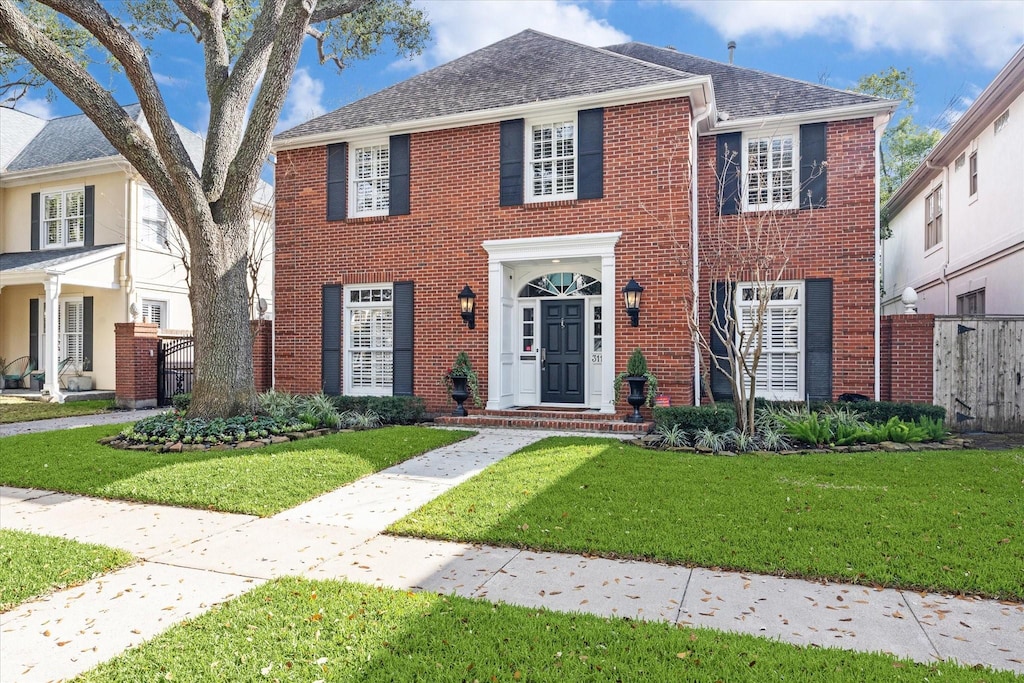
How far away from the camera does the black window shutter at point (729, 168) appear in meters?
11.2

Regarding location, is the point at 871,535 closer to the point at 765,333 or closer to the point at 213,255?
the point at 765,333

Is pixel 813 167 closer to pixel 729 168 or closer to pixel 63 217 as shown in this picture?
pixel 729 168

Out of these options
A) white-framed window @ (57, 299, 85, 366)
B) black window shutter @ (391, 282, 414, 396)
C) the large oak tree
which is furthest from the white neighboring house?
white-framed window @ (57, 299, 85, 366)

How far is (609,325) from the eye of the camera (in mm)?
10539

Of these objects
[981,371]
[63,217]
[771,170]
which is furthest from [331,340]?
[981,371]

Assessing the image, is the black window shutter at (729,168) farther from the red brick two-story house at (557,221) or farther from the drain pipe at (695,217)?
the drain pipe at (695,217)

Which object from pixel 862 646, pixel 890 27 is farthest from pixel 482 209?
pixel 890 27

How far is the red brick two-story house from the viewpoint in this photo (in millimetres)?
10391

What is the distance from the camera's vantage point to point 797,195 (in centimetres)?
1083

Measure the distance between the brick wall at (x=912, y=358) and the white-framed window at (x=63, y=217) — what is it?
18.6m

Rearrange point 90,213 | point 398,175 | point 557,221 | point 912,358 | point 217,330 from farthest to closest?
point 90,213, point 398,175, point 557,221, point 912,358, point 217,330

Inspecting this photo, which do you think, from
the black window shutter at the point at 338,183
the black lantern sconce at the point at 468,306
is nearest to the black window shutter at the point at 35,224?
the black window shutter at the point at 338,183

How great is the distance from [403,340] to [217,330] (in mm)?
3434

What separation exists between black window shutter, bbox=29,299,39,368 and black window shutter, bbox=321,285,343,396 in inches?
390
